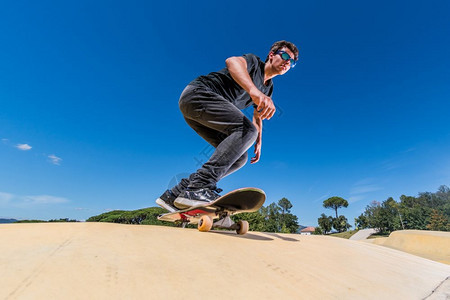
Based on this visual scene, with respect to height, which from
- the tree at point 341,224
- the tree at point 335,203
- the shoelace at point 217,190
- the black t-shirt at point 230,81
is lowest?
the tree at point 341,224

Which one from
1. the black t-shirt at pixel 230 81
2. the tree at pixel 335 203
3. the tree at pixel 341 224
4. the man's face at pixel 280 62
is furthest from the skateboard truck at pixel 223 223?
the tree at pixel 335 203

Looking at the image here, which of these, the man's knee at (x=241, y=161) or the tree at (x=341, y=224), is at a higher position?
the man's knee at (x=241, y=161)

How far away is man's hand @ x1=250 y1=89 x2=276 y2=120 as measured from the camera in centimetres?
205

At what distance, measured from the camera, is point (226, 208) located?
7.08ft

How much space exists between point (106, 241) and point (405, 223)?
73.6 meters

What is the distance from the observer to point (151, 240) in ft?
4.17

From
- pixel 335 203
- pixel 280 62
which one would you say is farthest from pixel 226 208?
pixel 335 203

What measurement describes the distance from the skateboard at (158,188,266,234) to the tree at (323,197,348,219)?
91822mm

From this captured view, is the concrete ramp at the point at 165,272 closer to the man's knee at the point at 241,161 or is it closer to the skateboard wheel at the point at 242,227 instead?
the skateboard wheel at the point at 242,227

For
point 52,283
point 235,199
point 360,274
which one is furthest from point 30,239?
point 360,274

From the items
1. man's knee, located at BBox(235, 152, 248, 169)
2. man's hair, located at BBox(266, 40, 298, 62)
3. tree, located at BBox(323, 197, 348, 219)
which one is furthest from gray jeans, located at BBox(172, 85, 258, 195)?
tree, located at BBox(323, 197, 348, 219)

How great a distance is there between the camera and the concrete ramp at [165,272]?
28.7 inches

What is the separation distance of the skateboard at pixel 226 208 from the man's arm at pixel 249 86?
786 millimetres

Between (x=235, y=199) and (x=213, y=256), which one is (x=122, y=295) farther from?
(x=235, y=199)
